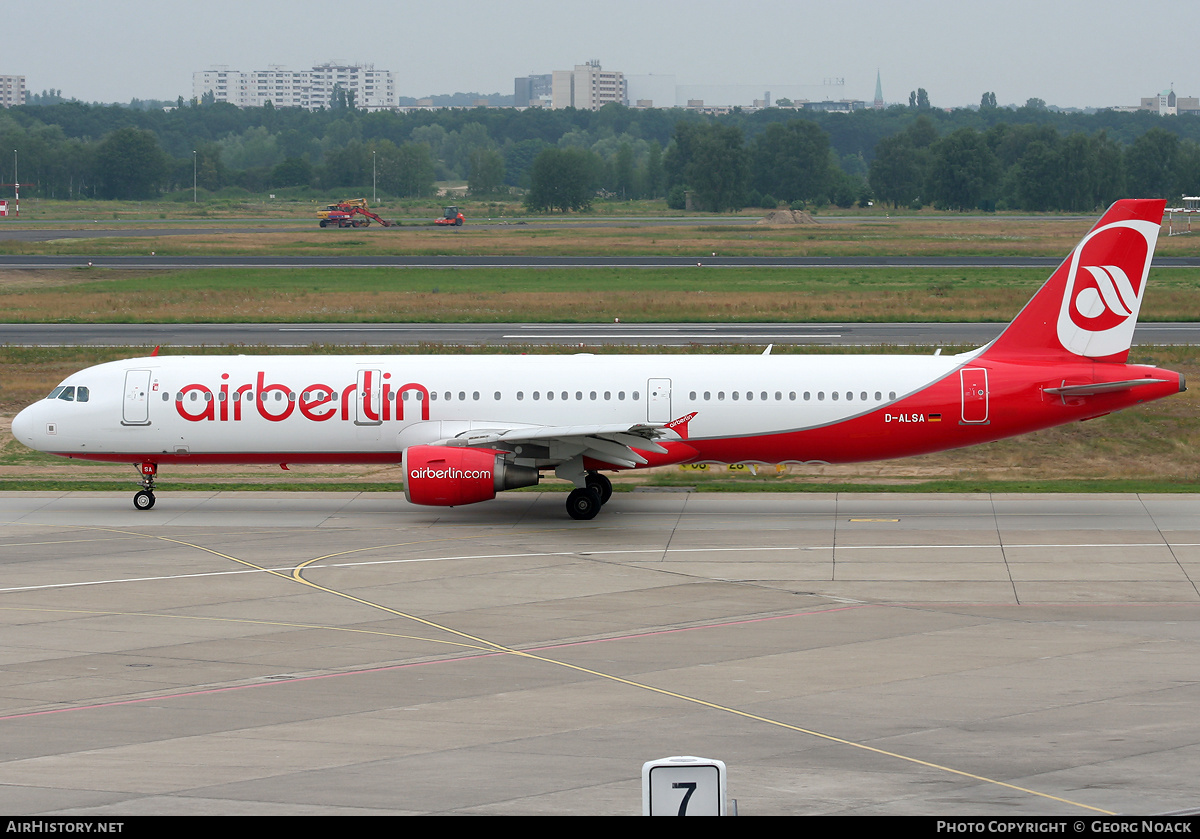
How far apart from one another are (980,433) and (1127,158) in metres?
154

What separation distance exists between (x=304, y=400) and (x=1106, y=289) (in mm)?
19970

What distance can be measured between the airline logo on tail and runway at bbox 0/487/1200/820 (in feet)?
14.6

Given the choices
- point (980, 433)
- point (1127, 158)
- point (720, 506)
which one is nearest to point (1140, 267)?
point (980, 433)

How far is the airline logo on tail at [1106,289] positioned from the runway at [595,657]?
175 inches

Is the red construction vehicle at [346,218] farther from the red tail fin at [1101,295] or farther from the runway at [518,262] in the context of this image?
the red tail fin at [1101,295]

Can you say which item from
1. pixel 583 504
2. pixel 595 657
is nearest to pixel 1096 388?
pixel 583 504

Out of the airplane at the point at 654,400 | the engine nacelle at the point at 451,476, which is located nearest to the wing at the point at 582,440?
the airplane at the point at 654,400

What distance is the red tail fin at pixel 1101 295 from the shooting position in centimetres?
3188

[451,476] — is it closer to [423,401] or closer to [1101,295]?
[423,401]

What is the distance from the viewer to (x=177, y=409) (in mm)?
32656

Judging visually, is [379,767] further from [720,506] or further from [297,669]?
[720,506]

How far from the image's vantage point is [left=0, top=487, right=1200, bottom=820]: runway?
14.8m

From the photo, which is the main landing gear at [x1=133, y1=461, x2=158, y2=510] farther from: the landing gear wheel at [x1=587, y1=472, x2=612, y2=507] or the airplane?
the landing gear wheel at [x1=587, y1=472, x2=612, y2=507]

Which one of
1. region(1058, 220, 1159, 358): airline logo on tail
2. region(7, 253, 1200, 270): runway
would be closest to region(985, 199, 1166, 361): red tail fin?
region(1058, 220, 1159, 358): airline logo on tail
